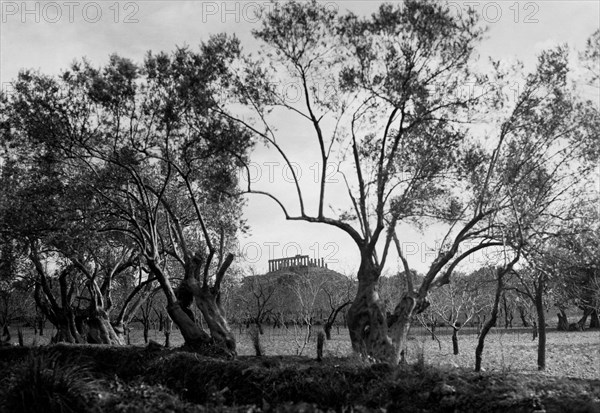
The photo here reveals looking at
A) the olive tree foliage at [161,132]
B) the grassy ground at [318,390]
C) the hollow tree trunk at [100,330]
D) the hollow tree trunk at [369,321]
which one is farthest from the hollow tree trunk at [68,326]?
the grassy ground at [318,390]

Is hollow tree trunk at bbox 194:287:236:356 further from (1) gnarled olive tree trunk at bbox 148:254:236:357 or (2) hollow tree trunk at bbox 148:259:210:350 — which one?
(2) hollow tree trunk at bbox 148:259:210:350

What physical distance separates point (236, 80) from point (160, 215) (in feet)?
37.4

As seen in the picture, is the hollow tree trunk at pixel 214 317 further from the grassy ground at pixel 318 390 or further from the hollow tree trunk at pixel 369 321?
the grassy ground at pixel 318 390

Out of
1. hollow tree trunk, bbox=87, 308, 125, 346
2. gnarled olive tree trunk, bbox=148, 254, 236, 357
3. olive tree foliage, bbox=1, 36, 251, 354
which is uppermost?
olive tree foliage, bbox=1, 36, 251, 354

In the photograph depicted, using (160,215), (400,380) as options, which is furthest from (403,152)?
(160,215)

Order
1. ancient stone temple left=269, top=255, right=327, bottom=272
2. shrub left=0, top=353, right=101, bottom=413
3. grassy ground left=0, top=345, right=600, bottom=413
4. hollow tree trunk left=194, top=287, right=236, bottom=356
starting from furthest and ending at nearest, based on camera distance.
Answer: ancient stone temple left=269, top=255, right=327, bottom=272, hollow tree trunk left=194, top=287, right=236, bottom=356, shrub left=0, top=353, right=101, bottom=413, grassy ground left=0, top=345, right=600, bottom=413

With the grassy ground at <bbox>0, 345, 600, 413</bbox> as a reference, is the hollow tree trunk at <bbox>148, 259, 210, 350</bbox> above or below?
above

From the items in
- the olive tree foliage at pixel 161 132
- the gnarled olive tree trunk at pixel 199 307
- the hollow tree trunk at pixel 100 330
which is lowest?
the hollow tree trunk at pixel 100 330

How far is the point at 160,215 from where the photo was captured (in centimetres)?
2819

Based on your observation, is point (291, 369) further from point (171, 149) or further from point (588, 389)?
point (171, 149)

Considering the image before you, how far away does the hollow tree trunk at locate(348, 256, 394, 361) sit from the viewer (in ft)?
55.2

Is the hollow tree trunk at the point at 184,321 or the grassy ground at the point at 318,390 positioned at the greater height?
the hollow tree trunk at the point at 184,321

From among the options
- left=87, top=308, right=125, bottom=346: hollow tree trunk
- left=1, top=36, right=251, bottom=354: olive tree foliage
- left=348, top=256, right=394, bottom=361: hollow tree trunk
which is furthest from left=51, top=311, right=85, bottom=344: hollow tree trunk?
left=348, top=256, right=394, bottom=361: hollow tree trunk

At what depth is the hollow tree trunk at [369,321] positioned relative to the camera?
16.8 metres
